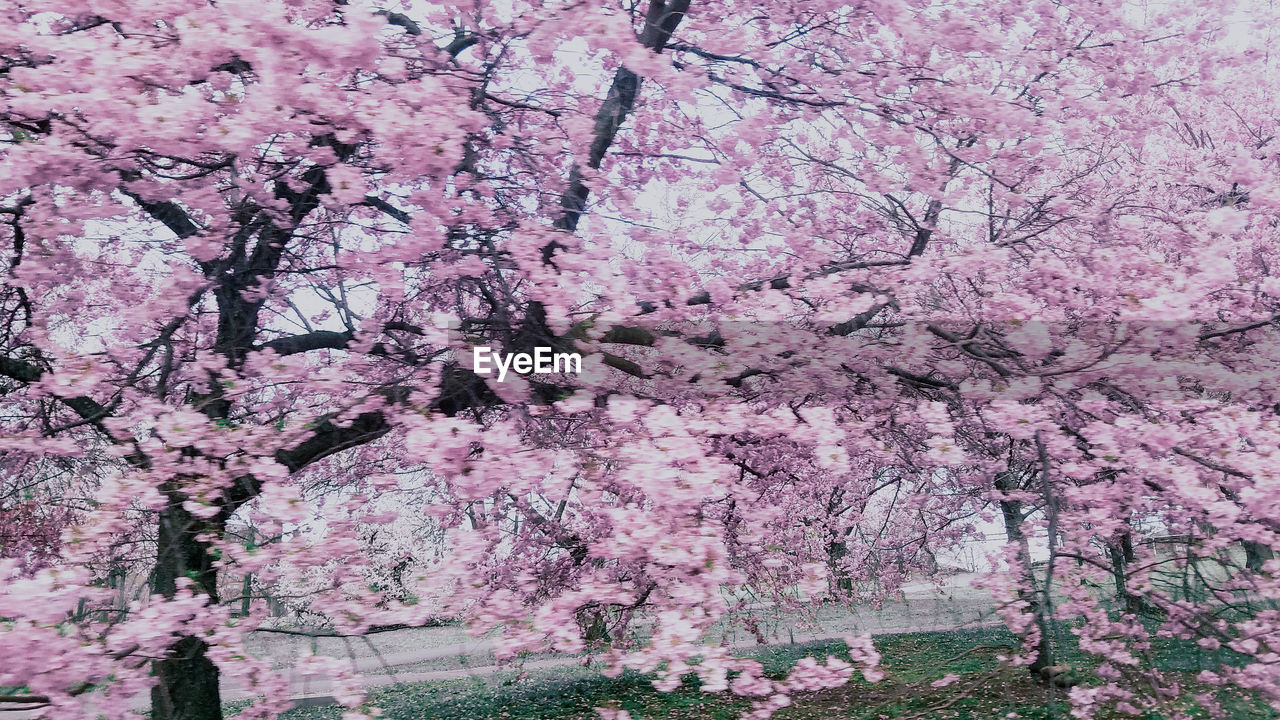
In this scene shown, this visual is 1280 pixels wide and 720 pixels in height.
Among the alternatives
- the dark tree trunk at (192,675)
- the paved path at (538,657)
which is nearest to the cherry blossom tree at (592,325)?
the dark tree trunk at (192,675)

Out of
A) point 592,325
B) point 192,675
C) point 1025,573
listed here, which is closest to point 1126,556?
point 1025,573

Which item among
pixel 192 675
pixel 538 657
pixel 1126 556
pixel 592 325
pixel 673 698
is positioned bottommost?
pixel 673 698

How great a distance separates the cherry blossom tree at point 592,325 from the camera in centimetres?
381

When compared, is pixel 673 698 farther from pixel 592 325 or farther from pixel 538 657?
pixel 592 325

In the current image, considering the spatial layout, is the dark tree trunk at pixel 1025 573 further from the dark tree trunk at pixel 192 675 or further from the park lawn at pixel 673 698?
the dark tree trunk at pixel 192 675

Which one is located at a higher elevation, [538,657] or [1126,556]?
[1126,556]

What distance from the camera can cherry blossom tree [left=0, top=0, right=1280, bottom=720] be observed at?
12.5 ft

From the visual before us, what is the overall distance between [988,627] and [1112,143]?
17.6 meters

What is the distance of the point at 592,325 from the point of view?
185 inches

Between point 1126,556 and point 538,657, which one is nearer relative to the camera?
point 1126,556

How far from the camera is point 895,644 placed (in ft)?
59.4

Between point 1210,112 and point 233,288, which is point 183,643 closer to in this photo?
point 233,288

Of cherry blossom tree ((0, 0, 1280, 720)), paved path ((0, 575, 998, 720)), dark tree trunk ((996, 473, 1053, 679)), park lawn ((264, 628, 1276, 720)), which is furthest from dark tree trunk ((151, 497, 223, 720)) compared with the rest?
dark tree trunk ((996, 473, 1053, 679))

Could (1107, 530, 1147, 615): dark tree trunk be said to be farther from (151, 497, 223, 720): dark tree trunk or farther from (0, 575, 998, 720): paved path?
(151, 497, 223, 720): dark tree trunk
